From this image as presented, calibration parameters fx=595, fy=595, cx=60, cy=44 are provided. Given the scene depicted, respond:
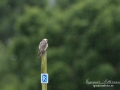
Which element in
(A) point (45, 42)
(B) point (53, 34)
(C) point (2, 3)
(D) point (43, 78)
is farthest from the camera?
(C) point (2, 3)

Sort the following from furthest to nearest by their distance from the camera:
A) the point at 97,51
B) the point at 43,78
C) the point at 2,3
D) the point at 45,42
→ the point at 2,3
the point at 97,51
the point at 45,42
the point at 43,78

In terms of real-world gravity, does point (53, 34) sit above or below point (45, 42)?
above

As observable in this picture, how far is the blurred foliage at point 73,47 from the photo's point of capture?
2373cm

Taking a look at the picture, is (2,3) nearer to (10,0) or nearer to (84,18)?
(10,0)

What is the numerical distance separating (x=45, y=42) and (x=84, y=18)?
12.6 meters

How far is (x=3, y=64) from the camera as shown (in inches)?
1147

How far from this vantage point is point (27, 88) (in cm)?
2539

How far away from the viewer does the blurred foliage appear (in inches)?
934

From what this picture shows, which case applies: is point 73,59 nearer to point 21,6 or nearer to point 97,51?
point 97,51

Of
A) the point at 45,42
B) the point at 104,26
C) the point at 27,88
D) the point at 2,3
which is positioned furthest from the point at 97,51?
the point at 2,3

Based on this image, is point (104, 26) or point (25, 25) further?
point (25, 25)

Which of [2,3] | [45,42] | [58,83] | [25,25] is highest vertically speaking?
[2,3]

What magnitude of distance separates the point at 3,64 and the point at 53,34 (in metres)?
4.54

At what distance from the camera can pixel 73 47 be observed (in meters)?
24.8
